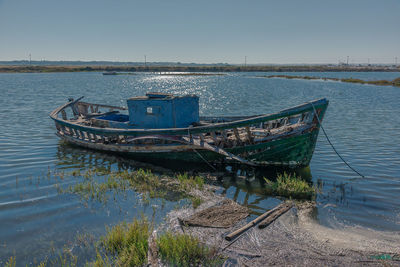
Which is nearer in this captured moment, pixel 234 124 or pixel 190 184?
pixel 190 184

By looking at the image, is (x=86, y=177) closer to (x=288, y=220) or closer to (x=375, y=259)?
(x=288, y=220)

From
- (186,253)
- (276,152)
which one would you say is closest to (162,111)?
(276,152)

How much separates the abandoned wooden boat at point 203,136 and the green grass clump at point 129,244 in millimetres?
5346

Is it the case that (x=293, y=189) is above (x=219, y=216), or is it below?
above

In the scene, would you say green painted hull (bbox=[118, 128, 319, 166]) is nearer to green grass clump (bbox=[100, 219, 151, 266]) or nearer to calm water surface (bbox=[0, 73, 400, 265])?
calm water surface (bbox=[0, 73, 400, 265])

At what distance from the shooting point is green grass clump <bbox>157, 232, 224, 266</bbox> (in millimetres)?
6340

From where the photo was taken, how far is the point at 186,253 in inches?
257

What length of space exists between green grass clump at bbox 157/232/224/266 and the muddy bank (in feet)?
1.08

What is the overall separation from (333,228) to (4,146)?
55.9ft

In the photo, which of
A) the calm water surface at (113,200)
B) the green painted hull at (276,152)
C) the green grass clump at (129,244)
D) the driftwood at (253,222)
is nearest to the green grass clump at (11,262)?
the calm water surface at (113,200)

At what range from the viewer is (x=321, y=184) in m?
11.4

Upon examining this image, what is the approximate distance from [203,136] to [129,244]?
291 inches

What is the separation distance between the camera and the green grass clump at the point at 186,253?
6.34 m

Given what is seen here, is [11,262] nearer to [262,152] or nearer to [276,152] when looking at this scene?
[262,152]
